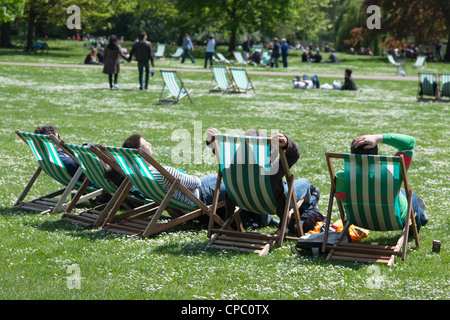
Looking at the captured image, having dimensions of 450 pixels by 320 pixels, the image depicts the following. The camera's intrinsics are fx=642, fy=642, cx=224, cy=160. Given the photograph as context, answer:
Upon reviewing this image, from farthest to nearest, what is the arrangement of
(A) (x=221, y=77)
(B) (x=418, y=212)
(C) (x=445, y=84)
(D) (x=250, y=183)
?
(A) (x=221, y=77)
(C) (x=445, y=84)
(B) (x=418, y=212)
(D) (x=250, y=183)

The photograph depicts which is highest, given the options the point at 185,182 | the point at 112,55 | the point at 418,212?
the point at 112,55

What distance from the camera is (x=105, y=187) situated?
632cm

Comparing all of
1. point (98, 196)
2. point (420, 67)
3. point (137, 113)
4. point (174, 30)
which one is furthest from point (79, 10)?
point (98, 196)

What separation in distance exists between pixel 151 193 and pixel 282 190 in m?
1.24

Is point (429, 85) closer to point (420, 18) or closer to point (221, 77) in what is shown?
point (221, 77)

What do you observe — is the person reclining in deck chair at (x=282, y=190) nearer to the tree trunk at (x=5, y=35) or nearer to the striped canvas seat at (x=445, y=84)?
the striped canvas seat at (x=445, y=84)

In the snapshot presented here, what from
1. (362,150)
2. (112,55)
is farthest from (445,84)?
(362,150)

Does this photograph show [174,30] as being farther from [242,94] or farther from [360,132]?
[360,132]

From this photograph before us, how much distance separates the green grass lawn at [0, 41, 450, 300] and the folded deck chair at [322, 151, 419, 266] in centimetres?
18

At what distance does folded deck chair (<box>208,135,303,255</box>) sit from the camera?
525 cm

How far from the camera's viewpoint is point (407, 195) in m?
5.17

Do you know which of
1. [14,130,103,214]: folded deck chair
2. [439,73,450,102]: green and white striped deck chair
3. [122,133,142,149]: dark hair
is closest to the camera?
[122,133,142,149]: dark hair

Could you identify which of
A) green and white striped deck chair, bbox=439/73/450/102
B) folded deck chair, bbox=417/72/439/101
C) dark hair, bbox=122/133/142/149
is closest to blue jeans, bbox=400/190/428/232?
dark hair, bbox=122/133/142/149

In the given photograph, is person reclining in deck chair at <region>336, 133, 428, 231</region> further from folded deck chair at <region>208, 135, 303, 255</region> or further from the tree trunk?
the tree trunk
